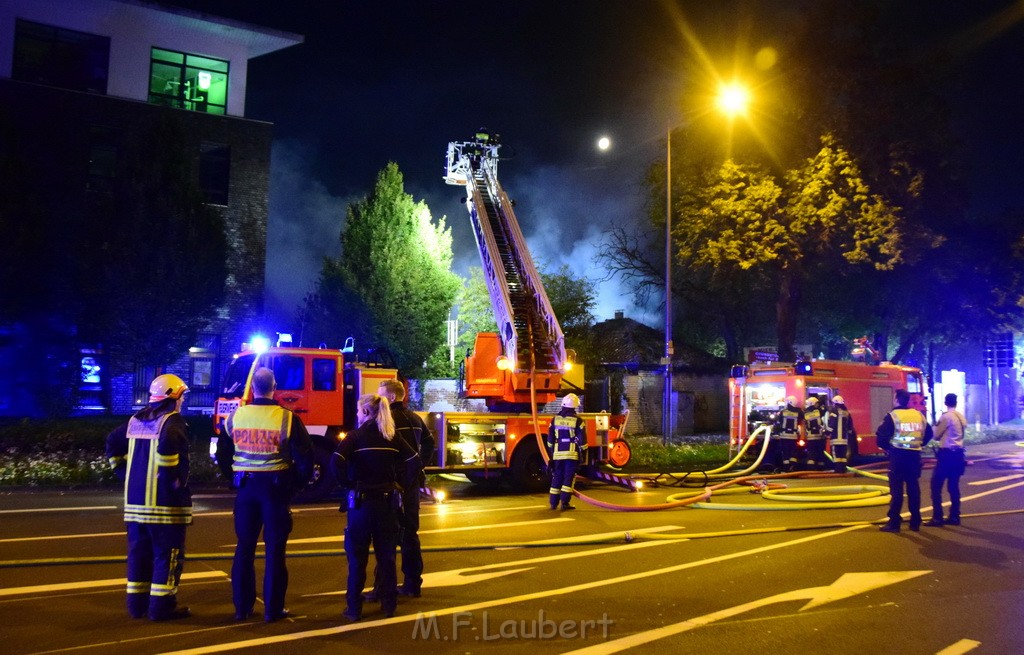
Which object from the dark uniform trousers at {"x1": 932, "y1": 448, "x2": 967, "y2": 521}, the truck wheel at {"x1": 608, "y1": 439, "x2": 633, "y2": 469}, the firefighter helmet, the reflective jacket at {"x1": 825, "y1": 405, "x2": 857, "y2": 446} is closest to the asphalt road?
the dark uniform trousers at {"x1": 932, "y1": 448, "x2": 967, "y2": 521}

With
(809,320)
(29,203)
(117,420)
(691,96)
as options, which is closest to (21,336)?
(29,203)

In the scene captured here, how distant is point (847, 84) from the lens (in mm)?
23719

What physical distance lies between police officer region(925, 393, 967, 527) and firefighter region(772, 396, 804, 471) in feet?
23.0

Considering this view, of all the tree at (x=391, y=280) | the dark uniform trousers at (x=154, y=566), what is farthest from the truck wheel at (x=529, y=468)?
the tree at (x=391, y=280)

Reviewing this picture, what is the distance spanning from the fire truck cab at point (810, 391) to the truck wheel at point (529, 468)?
272 inches

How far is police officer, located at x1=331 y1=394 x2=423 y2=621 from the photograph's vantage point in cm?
629

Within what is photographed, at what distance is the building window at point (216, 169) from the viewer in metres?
26.8

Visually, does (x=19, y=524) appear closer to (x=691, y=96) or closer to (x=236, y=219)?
(x=236, y=219)

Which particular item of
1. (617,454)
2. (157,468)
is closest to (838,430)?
(617,454)

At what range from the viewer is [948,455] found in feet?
35.4

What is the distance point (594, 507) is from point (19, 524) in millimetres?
7532

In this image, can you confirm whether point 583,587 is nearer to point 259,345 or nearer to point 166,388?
point 166,388

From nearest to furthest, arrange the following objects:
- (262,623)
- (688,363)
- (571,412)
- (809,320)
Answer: (262,623)
(571,412)
(688,363)
(809,320)

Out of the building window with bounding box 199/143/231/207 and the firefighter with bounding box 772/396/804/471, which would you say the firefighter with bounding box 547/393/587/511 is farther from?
the building window with bounding box 199/143/231/207
